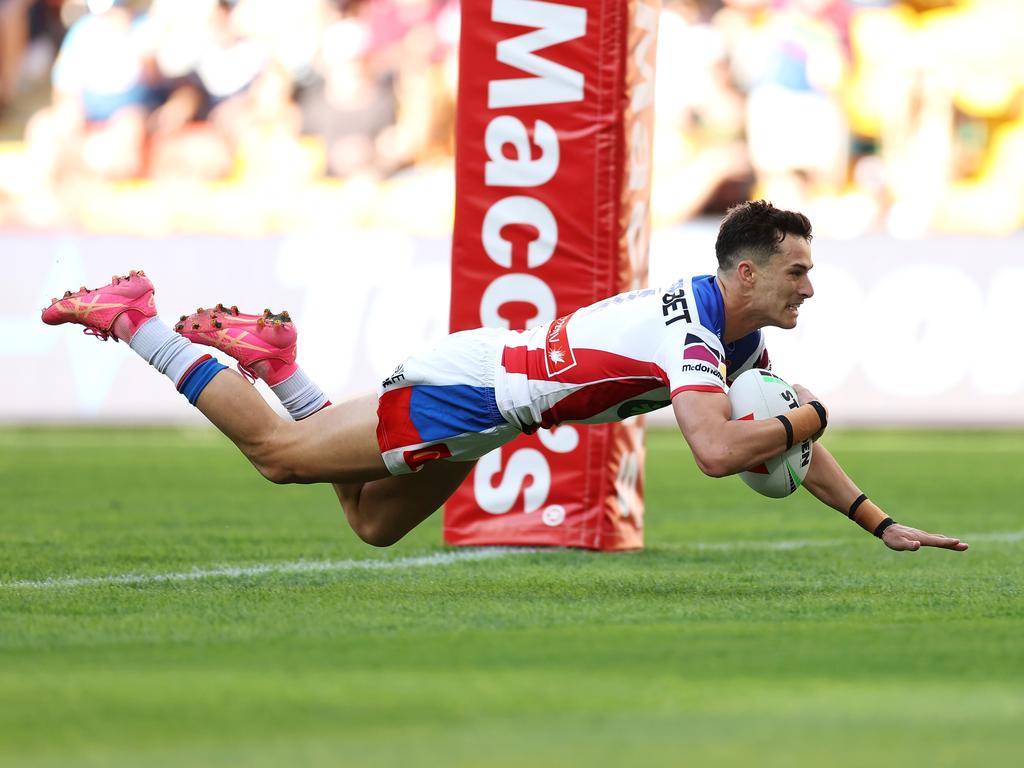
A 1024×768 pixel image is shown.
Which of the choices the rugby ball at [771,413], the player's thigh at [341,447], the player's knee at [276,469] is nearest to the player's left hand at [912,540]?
the rugby ball at [771,413]

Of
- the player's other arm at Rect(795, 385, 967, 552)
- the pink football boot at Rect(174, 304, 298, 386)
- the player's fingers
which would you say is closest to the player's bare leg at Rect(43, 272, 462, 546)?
the pink football boot at Rect(174, 304, 298, 386)

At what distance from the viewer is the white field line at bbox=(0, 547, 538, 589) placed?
5777 mm

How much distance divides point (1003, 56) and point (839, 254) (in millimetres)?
4709

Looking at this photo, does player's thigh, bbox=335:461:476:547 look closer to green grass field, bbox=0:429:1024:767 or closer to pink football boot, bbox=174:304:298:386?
green grass field, bbox=0:429:1024:767

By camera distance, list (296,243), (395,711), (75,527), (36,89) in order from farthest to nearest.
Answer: (36,89), (296,243), (75,527), (395,711)

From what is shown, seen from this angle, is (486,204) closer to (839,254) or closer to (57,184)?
(839,254)

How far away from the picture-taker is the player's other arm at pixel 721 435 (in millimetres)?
5094

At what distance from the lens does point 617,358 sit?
5.41 m

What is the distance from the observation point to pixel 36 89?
1928cm

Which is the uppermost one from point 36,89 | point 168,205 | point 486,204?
point 36,89

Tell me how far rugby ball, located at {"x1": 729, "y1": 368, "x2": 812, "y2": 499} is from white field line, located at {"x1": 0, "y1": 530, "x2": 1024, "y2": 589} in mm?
1634

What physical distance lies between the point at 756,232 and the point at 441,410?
1.20 m

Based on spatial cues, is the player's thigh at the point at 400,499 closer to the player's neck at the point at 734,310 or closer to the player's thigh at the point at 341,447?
the player's thigh at the point at 341,447

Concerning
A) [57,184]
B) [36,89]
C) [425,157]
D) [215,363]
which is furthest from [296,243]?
[215,363]
